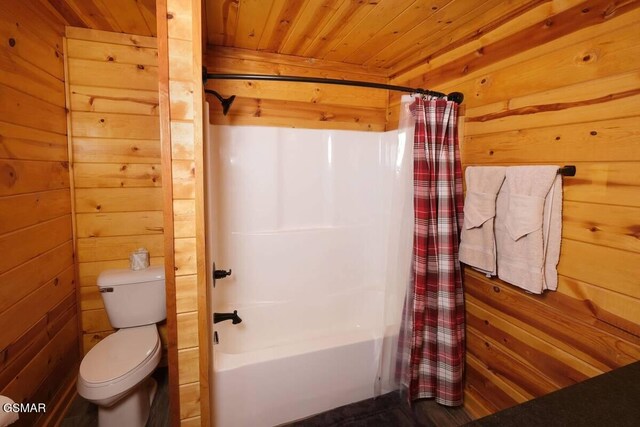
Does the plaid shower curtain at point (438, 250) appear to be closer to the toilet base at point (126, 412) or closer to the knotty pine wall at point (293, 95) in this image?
the knotty pine wall at point (293, 95)

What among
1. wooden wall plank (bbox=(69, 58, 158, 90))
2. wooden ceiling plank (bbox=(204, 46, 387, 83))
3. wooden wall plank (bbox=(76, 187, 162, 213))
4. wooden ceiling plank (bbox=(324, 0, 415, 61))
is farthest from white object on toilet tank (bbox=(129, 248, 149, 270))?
wooden ceiling plank (bbox=(324, 0, 415, 61))

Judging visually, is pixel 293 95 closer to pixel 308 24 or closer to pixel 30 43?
→ pixel 308 24

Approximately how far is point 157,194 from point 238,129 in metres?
0.73

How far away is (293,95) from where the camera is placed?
227 cm

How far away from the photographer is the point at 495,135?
1574 mm

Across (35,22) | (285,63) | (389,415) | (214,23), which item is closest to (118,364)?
(389,415)

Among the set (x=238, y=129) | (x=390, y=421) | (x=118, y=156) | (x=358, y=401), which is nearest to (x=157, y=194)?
(x=118, y=156)

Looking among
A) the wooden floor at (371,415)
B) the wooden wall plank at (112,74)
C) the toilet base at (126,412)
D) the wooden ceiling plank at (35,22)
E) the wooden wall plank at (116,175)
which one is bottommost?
the wooden floor at (371,415)

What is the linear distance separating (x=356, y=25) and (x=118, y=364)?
7.44 feet

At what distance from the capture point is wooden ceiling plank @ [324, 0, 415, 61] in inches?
60.5

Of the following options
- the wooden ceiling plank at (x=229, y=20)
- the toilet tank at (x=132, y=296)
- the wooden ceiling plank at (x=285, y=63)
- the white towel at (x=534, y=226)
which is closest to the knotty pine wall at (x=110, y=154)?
the toilet tank at (x=132, y=296)

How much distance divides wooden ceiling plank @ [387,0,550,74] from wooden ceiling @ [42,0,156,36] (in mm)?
1569

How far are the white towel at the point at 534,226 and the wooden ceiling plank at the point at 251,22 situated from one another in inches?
59.3

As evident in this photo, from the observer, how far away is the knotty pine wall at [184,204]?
44.3 inches
